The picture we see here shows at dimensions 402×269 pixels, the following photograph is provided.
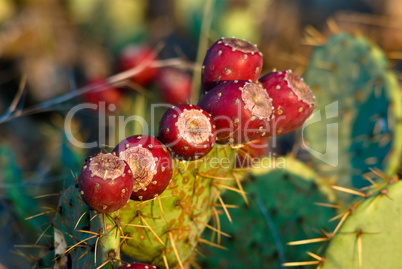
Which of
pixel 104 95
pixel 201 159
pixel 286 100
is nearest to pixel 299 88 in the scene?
pixel 286 100

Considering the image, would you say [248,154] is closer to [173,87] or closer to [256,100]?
[256,100]

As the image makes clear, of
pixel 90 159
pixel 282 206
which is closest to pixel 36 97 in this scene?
pixel 282 206

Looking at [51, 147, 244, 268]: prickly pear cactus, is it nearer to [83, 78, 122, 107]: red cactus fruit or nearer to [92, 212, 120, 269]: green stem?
[92, 212, 120, 269]: green stem

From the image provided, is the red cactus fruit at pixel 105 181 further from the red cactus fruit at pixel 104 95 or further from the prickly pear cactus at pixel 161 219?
the red cactus fruit at pixel 104 95

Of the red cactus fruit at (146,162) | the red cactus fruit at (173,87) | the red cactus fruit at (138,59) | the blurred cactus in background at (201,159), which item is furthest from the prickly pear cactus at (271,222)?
the red cactus fruit at (138,59)

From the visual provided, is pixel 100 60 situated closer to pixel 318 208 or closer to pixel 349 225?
pixel 318 208

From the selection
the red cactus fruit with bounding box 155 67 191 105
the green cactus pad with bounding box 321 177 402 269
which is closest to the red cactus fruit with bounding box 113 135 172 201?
the green cactus pad with bounding box 321 177 402 269
